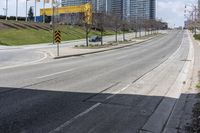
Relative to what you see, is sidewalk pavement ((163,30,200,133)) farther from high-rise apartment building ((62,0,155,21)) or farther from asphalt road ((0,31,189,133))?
high-rise apartment building ((62,0,155,21))

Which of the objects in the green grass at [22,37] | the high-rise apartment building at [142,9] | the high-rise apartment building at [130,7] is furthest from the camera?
the high-rise apartment building at [142,9]

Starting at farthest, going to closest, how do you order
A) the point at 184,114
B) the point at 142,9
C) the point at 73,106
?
the point at 142,9 → the point at 73,106 → the point at 184,114

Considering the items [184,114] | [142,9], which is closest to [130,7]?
[142,9]

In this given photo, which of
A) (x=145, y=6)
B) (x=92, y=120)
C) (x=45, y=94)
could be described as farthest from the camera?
(x=145, y=6)

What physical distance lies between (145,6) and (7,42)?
8783 centimetres

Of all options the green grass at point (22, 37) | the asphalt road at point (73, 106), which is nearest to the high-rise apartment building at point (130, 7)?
the green grass at point (22, 37)

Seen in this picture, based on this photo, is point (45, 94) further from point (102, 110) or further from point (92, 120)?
point (92, 120)

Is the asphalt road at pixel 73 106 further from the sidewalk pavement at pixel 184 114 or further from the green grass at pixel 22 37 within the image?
the green grass at pixel 22 37

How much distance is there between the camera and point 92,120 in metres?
8.98

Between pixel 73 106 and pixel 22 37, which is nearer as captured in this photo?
pixel 73 106

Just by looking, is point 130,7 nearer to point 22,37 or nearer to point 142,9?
point 142,9

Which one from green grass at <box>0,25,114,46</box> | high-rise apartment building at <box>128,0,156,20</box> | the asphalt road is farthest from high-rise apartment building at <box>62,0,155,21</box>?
the asphalt road

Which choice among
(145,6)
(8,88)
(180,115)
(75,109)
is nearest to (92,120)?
(75,109)

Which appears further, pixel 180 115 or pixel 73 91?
pixel 73 91
